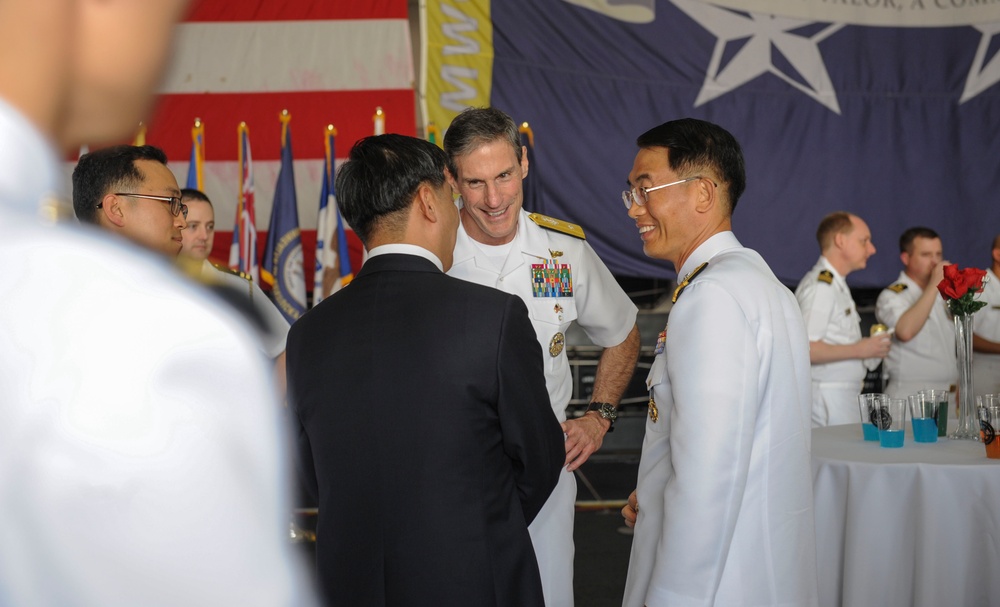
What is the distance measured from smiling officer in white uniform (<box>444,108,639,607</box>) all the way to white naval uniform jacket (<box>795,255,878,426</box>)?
6.72 feet

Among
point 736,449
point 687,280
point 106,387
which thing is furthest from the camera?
point 687,280

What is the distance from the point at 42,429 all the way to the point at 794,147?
6455mm


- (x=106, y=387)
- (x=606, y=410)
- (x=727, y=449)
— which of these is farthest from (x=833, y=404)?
(x=106, y=387)

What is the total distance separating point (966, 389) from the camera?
285 centimetres

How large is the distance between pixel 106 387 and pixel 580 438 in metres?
1.97

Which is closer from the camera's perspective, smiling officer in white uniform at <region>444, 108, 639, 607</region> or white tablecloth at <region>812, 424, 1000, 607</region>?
smiling officer in white uniform at <region>444, 108, 639, 607</region>

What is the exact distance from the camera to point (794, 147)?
6.24 meters

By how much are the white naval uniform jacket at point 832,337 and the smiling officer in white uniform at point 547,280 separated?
205 cm

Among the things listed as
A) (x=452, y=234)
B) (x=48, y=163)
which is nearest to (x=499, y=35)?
(x=452, y=234)

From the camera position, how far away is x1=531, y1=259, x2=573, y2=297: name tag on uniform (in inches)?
93.1

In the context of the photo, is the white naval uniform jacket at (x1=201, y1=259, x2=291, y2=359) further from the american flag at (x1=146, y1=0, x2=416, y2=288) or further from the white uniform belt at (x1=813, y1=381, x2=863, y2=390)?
the white uniform belt at (x1=813, y1=381, x2=863, y2=390)

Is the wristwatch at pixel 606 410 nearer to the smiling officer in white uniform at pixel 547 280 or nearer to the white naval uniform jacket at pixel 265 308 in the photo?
the smiling officer in white uniform at pixel 547 280

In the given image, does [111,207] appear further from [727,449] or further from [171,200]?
[727,449]

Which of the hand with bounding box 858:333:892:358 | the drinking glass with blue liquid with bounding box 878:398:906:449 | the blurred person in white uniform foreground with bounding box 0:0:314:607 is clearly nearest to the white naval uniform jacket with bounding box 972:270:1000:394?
the hand with bounding box 858:333:892:358
